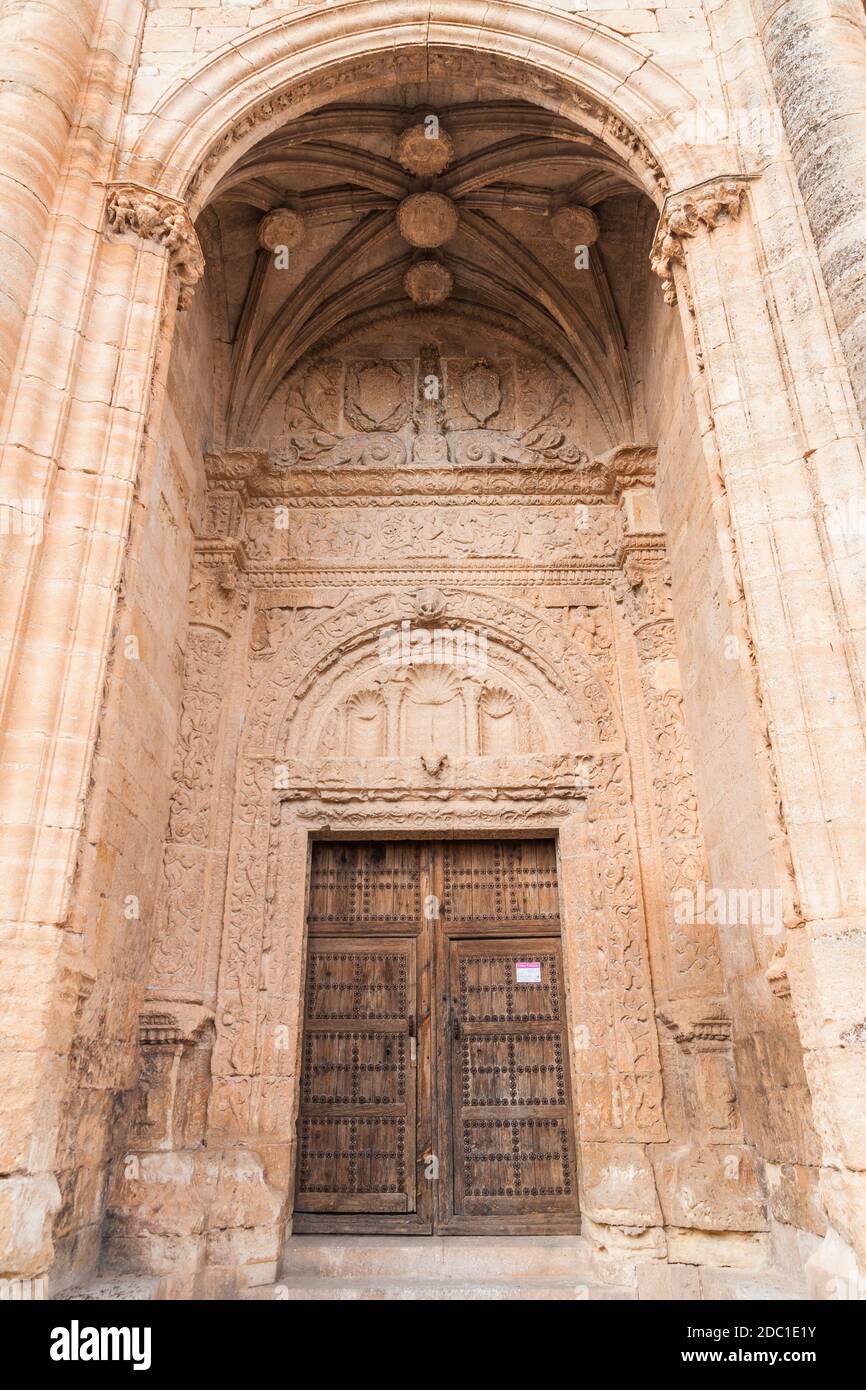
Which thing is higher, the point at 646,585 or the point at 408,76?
the point at 408,76

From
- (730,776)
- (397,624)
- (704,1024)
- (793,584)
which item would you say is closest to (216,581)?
(397,624)

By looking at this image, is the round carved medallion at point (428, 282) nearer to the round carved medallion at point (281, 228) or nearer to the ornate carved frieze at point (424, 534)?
the round carved medallion at point (281, 228)

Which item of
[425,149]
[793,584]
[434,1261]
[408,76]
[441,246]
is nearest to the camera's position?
[793,584]

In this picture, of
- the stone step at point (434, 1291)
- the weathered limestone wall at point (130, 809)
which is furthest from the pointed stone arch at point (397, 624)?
the stone step at point (434, 1291)

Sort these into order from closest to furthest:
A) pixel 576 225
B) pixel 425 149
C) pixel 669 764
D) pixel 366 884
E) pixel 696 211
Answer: pixel 696 211 < pixel 669 764 < pixel 366 884 < pixel 425 149 < pixel 576 225

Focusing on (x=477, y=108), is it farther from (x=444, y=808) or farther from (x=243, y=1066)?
(x=243, y=1066)

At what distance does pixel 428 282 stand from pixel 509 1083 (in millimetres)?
6251

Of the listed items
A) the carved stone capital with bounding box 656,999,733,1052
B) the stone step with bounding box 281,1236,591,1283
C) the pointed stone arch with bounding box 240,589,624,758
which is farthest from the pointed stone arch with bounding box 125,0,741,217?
the stone step with bounding box 281,1236,591,1283

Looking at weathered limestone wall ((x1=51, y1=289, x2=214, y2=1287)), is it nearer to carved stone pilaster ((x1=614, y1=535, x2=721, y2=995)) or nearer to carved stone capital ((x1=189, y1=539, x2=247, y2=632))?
carved stone capital ((x1=189, y1=539, x2=247, y2=632))

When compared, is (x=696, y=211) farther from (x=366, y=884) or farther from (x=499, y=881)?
(x=366, y=884)

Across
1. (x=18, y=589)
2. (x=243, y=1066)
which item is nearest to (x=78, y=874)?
(x=18, y=589)

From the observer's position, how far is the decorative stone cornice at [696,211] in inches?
205

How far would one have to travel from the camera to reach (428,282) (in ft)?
25.6

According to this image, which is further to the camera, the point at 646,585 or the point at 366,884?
the point at 646,585
